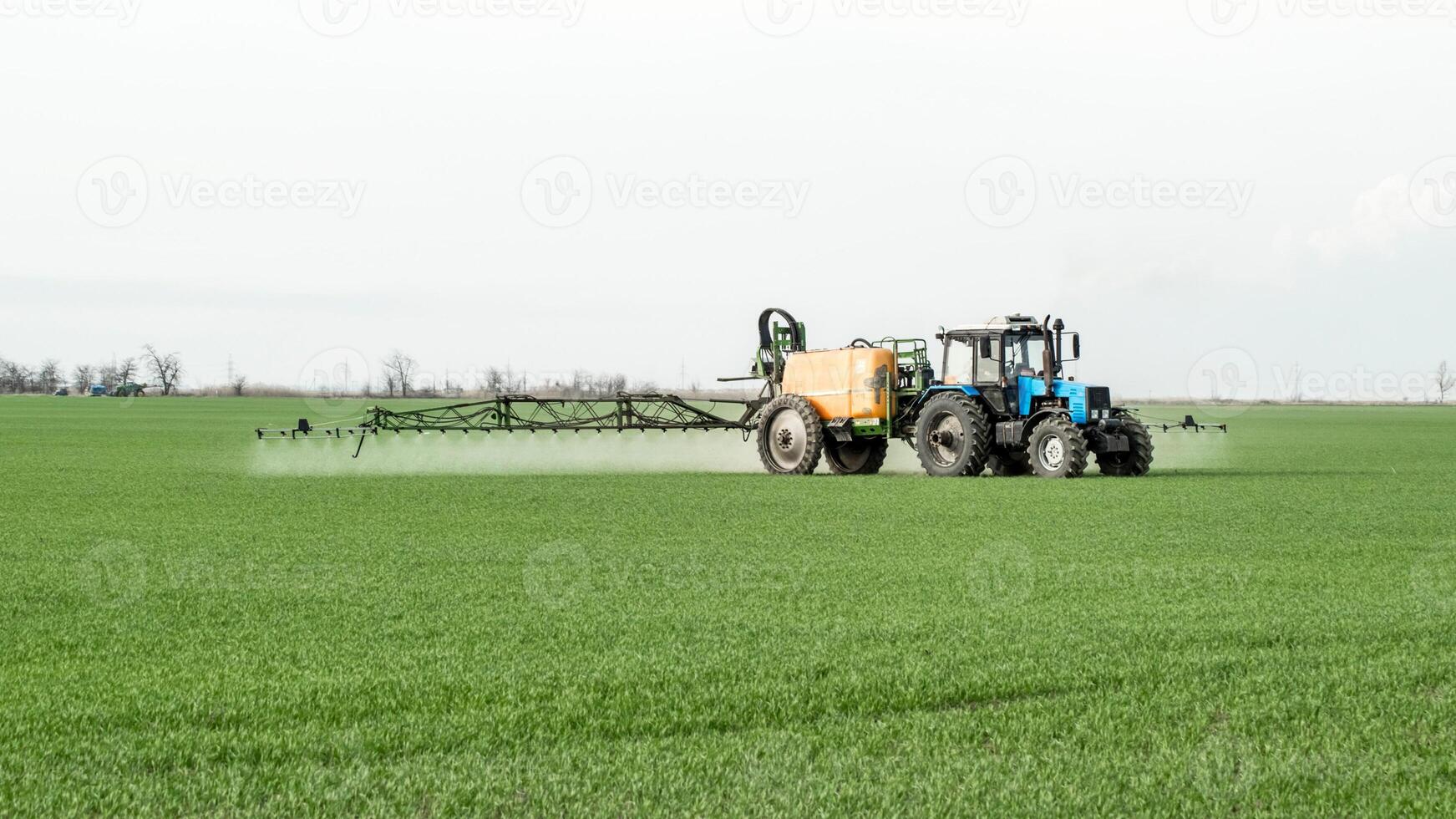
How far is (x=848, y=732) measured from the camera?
5781 mm

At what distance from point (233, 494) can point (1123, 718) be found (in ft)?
47.9

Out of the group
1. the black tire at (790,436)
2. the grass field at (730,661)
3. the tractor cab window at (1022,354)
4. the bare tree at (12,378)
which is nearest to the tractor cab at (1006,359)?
the tractor cab window at (1022,354)

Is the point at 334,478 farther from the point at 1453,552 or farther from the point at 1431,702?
the point at 1431,702

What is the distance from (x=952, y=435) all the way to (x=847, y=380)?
229 cm

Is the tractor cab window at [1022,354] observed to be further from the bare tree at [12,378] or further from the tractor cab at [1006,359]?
the bare tree at [12,378]

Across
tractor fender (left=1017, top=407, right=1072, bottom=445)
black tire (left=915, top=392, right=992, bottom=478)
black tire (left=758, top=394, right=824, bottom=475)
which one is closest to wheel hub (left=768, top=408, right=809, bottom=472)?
black tire (left=758, top=394, right=824, bottom=475)

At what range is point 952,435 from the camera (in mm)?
20312

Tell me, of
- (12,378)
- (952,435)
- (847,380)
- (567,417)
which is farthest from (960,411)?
(12,378)

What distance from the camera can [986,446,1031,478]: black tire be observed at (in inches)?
816

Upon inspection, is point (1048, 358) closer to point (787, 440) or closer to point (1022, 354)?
point (1022, 354)

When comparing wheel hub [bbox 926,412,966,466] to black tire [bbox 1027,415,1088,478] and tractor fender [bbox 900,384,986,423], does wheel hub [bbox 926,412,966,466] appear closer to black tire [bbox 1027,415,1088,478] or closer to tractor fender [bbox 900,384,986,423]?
tractor fender [bbox 900,384,986,423]

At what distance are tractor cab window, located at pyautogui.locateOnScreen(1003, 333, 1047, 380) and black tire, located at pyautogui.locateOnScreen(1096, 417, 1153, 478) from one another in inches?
66.5

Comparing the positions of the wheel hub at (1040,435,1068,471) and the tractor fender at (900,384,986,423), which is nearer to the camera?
the wheel hub at (1040,435,1068,471)

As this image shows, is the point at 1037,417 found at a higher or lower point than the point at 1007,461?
higher
